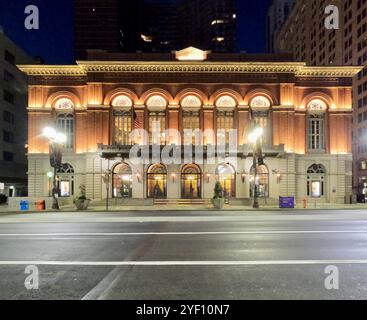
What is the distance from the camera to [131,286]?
316 inches

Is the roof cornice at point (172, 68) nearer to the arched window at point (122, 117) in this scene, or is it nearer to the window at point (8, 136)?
the arched window at point (122, 117)

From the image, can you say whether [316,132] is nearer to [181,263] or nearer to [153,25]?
[181,263]

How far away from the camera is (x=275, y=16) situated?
540 ft

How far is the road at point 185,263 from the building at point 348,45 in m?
58.0

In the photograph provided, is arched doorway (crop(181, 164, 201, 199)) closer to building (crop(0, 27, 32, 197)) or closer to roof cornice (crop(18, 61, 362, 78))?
roof cornice (crop(18, 61, 362, 78))

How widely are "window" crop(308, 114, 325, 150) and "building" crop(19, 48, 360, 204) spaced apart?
55 centimetres

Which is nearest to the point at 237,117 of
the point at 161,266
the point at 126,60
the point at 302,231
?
the point at 126,60

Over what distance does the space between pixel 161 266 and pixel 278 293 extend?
11.0 ft

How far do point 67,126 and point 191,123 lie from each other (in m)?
14.6

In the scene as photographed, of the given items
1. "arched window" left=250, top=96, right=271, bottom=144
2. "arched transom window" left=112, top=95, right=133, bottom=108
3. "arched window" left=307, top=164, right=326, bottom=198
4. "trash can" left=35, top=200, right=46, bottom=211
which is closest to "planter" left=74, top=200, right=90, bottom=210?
"trash can" left=35, top=200, right=46, bottom=211

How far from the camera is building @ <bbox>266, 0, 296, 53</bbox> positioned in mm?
159375

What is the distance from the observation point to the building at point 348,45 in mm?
80000

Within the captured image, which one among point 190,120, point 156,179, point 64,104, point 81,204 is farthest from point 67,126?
point 81,204

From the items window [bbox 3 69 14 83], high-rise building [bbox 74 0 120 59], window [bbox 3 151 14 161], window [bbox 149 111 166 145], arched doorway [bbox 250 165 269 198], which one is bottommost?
arched doorway [bbox 250 165 269 198]
